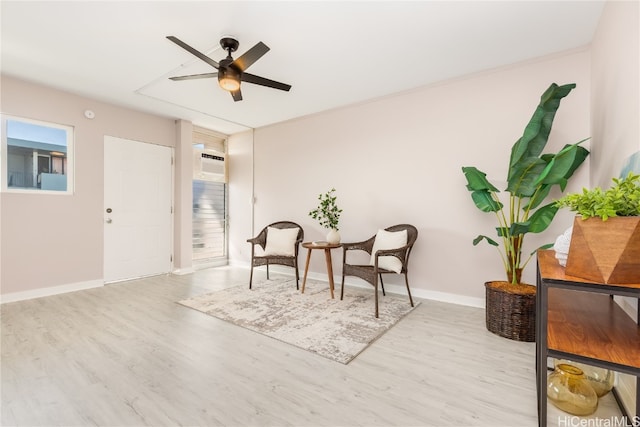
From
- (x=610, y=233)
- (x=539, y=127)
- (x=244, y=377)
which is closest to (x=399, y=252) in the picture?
(x=539, y=127)

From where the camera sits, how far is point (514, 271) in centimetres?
257

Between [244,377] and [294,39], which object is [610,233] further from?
[294,39]

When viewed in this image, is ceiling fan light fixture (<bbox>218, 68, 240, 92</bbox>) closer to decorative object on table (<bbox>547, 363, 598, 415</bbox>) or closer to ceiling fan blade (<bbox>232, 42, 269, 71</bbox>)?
ceiling fan blade (<bbox>232, 42, 269, 71</bbox>)

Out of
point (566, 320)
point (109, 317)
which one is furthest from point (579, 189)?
point (109, 317)

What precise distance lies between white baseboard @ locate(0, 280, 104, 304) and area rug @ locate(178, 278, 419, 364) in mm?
1694

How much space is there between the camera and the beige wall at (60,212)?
11.0ft

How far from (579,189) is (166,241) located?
18.4ft

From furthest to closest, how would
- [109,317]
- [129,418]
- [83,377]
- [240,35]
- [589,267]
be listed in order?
1. [109,317]
2. [240,35]
3. [83,377]
4. [129,418]
5. [589,267]

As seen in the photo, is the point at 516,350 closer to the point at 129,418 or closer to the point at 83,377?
the point at 129,418

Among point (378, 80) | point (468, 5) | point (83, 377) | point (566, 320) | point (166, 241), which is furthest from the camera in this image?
point (166, 241)

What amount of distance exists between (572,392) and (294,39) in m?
3.21

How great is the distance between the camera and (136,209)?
444cm

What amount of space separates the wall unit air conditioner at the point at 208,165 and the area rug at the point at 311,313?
96.0 inches

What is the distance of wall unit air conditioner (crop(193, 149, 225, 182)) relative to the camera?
17.1 ft
